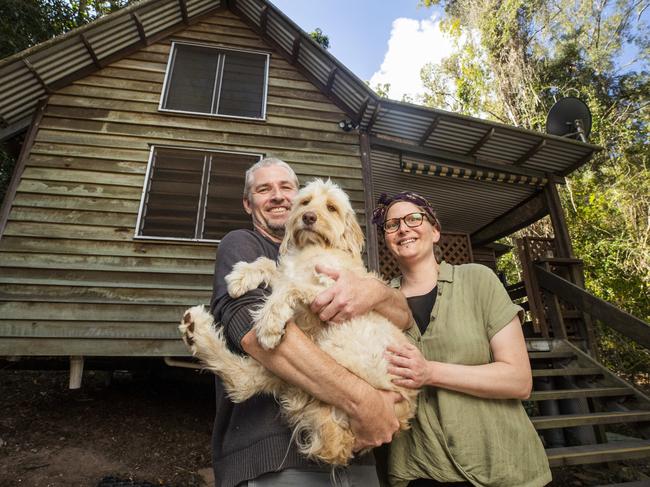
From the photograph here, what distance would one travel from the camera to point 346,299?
159 cm

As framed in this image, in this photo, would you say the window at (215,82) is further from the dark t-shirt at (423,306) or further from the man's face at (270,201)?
the dark t-shirt at (423,306)

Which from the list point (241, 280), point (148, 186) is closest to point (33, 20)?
point (148, 186)

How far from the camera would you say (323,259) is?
6.43 ft

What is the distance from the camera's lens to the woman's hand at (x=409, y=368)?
1489 mm

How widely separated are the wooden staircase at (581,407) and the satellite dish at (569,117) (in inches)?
191

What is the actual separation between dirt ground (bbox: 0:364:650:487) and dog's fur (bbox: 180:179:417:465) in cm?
293

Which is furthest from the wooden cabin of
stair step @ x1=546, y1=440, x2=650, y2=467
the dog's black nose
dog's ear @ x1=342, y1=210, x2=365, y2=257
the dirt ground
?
the dog's black nose

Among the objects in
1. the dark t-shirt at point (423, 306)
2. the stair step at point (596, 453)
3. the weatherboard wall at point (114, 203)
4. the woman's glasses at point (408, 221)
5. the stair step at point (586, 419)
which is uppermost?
the weatherboard wall at point (114, 203)

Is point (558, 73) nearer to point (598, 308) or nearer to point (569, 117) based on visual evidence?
point (569, 117)

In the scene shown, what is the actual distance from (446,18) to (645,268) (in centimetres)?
1936

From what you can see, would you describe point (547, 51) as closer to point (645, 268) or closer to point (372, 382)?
point (645, 268)

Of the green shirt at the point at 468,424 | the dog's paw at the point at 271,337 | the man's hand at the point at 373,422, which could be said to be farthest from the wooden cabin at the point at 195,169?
the dog's paw at the point at 271,337


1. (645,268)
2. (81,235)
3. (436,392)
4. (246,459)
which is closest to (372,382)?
(436,392)

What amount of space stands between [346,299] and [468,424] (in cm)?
→ 81
